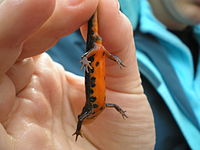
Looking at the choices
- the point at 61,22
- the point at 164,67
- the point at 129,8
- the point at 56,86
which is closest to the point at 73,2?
the point at 61,22

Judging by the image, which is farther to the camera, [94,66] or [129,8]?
[129,8]

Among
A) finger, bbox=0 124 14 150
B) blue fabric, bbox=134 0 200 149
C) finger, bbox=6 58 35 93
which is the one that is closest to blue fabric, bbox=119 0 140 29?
blue fabric, bbox=134 0 200 149

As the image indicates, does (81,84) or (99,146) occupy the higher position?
(81,84)

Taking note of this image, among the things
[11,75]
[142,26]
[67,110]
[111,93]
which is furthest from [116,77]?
[142,26]

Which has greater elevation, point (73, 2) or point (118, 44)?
point (73, 2)

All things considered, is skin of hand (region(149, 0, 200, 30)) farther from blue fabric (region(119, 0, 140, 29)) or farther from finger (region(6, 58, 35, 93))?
finger (region(6, 58, 35, 93))

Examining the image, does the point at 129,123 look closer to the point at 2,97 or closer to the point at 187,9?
the point at 2,97

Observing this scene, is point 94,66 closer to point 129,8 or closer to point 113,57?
point 113,57

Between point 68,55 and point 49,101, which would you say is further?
point 68,55
